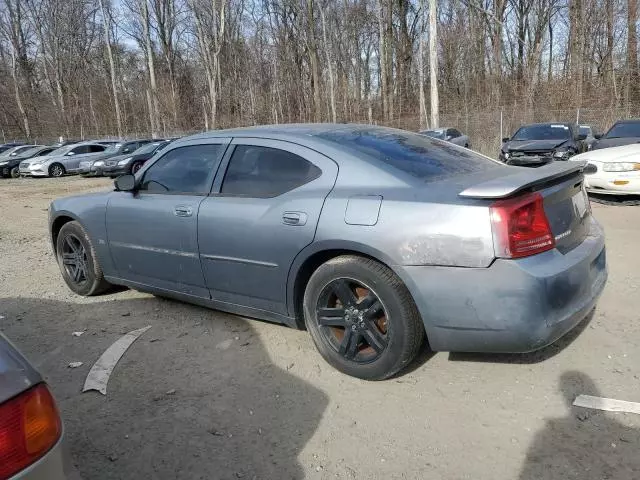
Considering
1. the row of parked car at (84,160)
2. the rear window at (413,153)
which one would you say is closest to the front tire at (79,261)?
the rear window at (413,153)

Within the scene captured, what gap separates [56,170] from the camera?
23484mm

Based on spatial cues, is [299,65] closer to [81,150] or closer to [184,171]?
[81,150]

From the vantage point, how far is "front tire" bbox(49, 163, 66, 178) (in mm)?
23375

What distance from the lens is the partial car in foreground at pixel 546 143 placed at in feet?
43.2

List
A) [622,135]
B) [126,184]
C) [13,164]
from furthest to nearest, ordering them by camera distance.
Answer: [13,164] < [622,135] < [126,184]

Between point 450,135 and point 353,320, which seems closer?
point 353,320

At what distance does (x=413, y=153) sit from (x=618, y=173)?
21.3 ft

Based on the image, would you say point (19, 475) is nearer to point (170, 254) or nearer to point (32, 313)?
point (170, 254)

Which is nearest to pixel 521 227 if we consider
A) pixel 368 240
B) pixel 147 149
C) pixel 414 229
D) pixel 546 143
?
pixel 414 229

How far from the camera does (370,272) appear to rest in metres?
3.03

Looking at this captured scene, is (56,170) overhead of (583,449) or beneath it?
overhead

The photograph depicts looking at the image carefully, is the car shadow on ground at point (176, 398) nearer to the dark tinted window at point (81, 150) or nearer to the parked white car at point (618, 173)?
the parked white car at point (618, 173)

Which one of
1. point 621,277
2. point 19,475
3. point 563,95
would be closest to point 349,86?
point 563,95

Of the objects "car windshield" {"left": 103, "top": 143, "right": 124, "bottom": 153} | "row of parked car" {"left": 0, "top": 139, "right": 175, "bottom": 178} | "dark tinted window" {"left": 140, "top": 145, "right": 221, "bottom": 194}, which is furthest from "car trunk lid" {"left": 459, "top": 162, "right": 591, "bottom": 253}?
"car windshield" {"left": 103, "top": 143, "right": 124, "bottom": 153}
